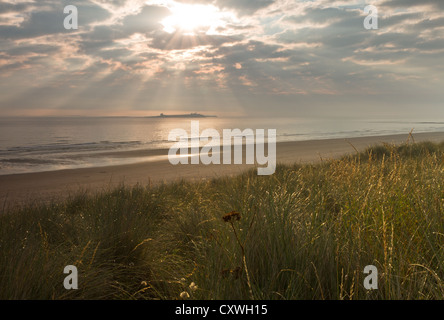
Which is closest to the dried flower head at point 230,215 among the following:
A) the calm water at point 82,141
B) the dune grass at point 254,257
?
the dune grass at point 254,257

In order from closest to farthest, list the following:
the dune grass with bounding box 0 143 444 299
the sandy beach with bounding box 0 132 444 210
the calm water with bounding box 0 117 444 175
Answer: the dune grass with bounding box 0 143 444 299 < the sandy beach with bounding box 0 132 444 210 < the calm water with bounding box 0 117 444 175

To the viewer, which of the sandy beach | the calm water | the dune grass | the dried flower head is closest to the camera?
the dried flower head

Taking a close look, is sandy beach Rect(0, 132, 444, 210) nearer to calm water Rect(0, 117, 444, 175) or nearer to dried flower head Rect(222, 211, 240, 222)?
calm water Rect(0, 117, 444, 175)

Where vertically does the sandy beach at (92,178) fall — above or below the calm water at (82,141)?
below

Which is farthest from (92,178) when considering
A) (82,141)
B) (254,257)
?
(82,141)

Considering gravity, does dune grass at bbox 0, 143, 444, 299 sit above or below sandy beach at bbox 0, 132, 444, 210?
above

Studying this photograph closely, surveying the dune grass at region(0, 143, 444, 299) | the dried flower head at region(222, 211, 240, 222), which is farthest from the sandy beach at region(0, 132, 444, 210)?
the dried flower head at region(222, 211, 240, 222)

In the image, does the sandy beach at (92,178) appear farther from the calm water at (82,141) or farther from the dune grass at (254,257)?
the dune grass at (254,257)

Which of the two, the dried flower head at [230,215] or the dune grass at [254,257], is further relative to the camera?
the dune grass at [254,257]

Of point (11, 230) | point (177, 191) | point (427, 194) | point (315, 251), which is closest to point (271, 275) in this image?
point (315, 251)

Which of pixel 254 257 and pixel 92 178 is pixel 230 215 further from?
A: pixel 92 178
